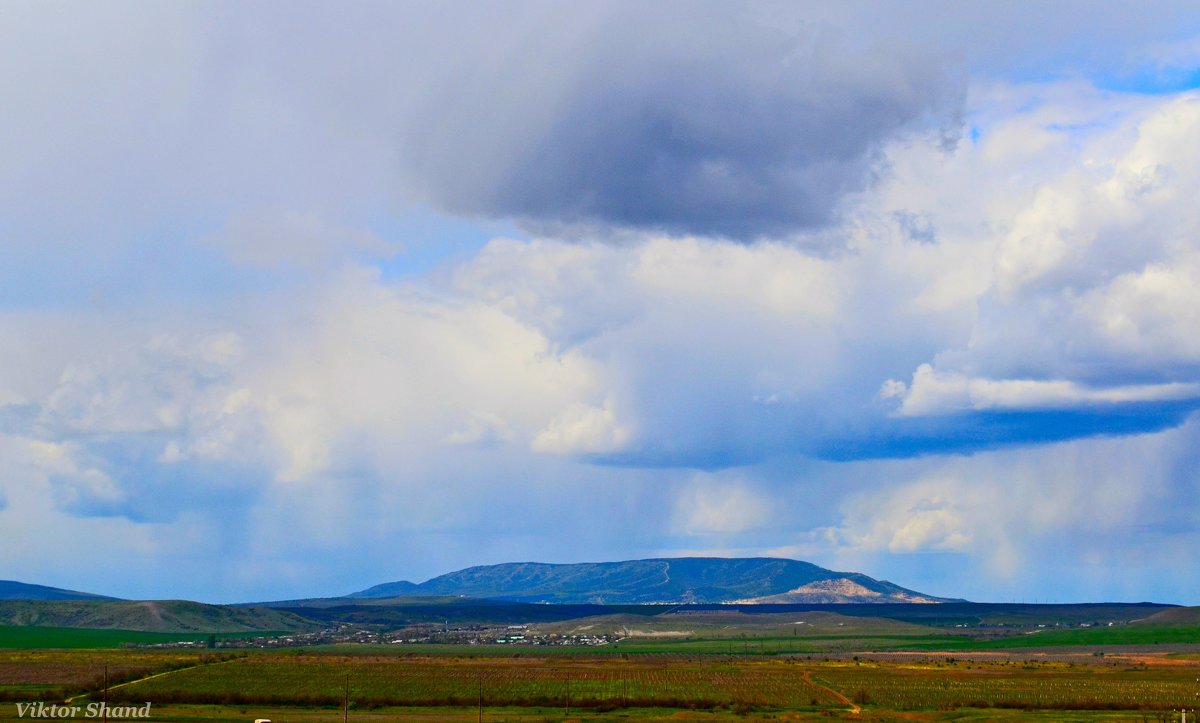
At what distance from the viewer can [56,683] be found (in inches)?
5487

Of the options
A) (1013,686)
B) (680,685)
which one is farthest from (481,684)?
(1013,686)

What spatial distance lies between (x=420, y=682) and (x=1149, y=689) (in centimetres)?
8302

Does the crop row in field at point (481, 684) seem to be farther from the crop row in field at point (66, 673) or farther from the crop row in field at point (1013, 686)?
the crop row in field at point (1013, 686)

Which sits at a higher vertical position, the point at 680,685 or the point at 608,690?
the point at 608,690

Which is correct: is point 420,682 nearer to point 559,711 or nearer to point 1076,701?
point 559,711

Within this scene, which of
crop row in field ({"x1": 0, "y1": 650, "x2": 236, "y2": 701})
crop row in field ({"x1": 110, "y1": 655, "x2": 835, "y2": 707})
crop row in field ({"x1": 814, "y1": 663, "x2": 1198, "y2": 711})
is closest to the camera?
crop row in field ({"x1": 814, "y1": 663, "x2": 1198, "y2": 711})

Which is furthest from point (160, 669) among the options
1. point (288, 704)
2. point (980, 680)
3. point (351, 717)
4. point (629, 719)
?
point (980, 680)

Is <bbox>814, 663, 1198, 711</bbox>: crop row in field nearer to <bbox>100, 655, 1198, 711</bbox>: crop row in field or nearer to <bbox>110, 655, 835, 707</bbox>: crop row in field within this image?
<bbox>100, 655, 1198, 711</bbox>: crop row in field

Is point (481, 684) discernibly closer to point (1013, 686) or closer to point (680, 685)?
point (680, 685)

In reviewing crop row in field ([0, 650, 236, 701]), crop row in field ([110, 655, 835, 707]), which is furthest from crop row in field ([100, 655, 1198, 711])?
crop row in field ([0, 650, 236, 701])

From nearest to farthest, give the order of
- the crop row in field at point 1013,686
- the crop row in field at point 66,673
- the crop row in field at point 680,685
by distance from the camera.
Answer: the crop row in field at point 1013,686, the crop row in field at point 680,685, the crop row in field at point 66,673

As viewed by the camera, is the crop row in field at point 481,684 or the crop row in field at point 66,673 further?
the crop row in field at point 66,673

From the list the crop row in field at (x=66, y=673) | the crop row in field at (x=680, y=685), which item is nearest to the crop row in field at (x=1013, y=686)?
the crop row in field at (x=680, y=685)

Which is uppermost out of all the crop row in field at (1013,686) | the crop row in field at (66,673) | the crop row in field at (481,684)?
the crop row in field at (66,673)
